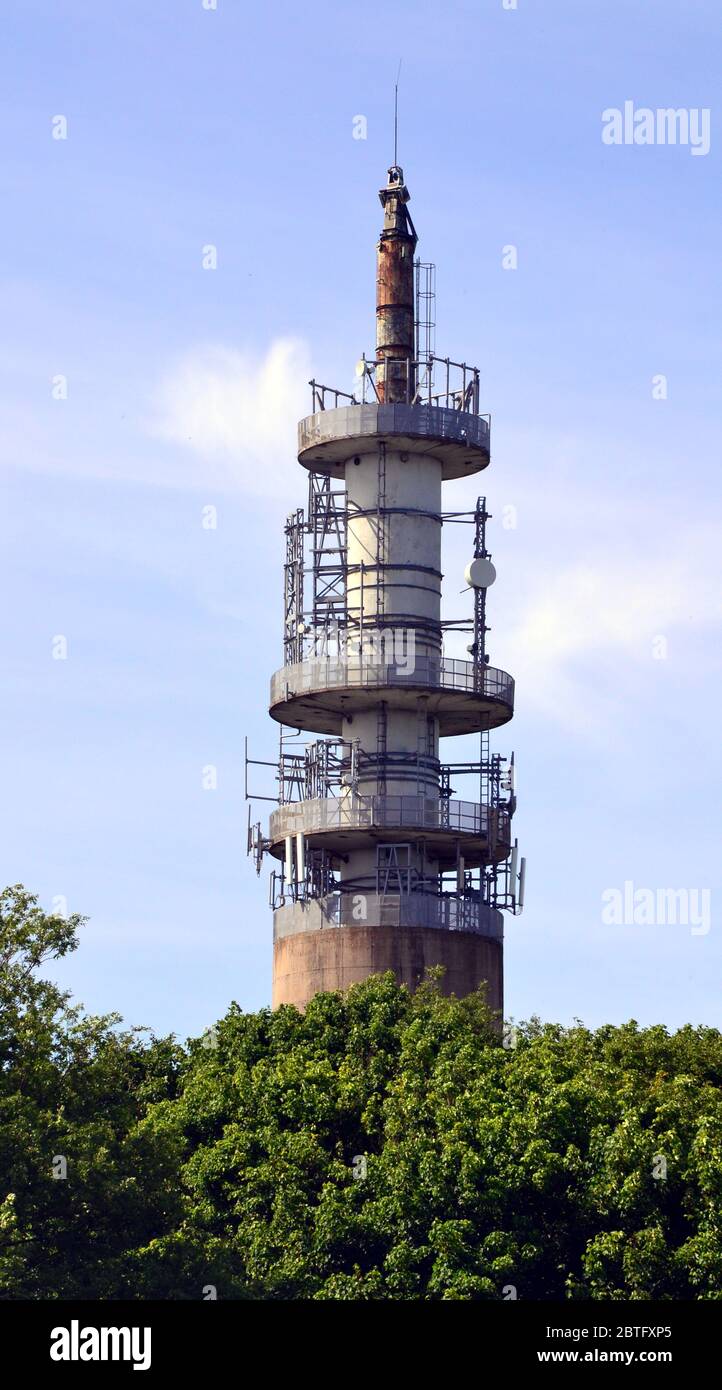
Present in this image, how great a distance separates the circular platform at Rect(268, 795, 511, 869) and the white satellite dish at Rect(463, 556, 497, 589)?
8667 mm

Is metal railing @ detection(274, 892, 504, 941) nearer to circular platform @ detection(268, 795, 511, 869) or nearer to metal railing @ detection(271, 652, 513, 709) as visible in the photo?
circular platform @ detection(268, 795, 511, 869)

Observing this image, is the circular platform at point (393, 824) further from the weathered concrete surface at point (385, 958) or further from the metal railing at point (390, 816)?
the weathered concrete surface at point (385, 958)

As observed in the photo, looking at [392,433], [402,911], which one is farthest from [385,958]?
[392,433]

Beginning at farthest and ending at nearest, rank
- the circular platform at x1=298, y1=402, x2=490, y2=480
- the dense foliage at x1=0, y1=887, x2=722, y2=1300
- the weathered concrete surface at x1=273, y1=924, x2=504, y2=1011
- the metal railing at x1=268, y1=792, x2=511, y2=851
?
the circular platform at x1=298, y1=402, x2=490, y2=480 → the metal railing at x1=268, y1=792, x2=511, y2=851 → the weathered concrete surface at x1=273, y1=924, x2=504, y2=1011 → the dense foliage at x1=0, y1=887, x2=722, y2=1300

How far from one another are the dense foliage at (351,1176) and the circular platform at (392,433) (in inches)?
1153

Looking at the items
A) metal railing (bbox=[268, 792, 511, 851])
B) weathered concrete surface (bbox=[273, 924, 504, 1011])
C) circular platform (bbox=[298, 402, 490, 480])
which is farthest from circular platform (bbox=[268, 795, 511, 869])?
circular platform (bbox=[298, 402, 490, 480])

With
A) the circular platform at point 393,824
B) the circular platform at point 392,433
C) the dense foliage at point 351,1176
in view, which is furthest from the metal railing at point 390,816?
the dense foliage at point 351,1176

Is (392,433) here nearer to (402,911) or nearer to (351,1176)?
(402,911)

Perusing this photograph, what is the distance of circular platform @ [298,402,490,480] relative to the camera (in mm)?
113438

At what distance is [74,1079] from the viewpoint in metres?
81.5

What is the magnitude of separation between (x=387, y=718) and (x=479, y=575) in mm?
6678

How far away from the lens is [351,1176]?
8656cm
